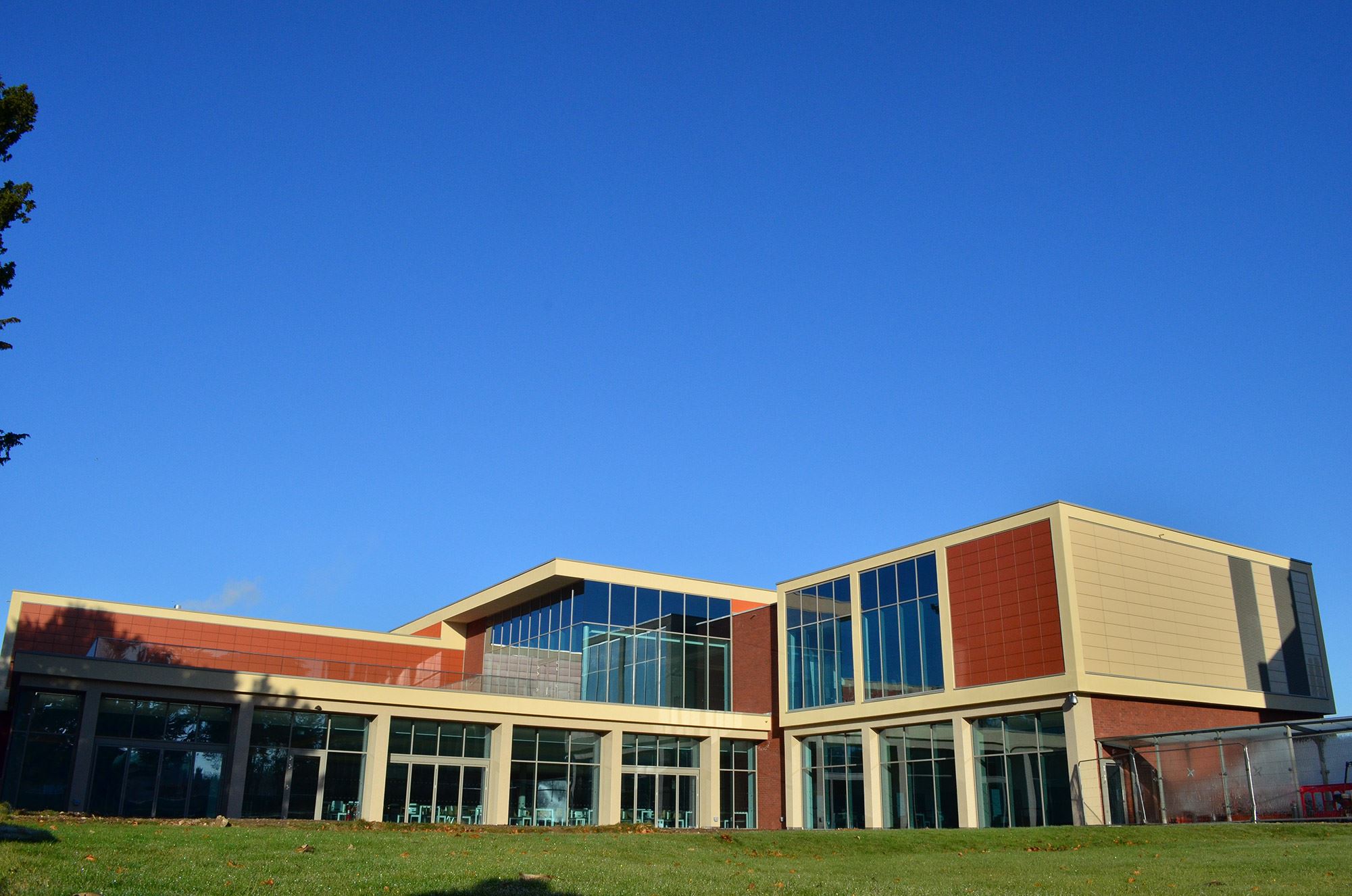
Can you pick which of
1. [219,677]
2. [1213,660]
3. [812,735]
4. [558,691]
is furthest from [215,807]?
[1213,660]

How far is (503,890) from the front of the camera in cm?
1213

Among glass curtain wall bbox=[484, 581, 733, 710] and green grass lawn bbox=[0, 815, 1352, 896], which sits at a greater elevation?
glass curtain wall bbox=[484, 581, 733, 710]

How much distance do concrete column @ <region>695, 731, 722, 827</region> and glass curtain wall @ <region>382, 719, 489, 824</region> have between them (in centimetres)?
810

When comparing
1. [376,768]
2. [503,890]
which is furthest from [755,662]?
[503,890]

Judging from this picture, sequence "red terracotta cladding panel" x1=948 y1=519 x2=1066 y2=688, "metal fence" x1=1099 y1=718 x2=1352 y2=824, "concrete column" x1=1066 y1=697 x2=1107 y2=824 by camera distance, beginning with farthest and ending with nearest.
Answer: "red terracotta cladding panel" x1=948 y1=519 x2=1066 y2=688 → "concrete column" x1=1066 y1=697 x2=1107 y2=824 → "metal fence" x1=1099 y1=718 x2=1352 y2=824

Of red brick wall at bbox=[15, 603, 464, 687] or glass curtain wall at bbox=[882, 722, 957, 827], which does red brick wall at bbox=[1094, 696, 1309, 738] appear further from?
red brick wall at bbox=[15, 603, 464, 687]

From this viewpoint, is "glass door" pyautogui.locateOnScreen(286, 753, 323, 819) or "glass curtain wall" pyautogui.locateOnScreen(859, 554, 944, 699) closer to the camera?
"glass door" pyautogui.locateOnScreen(286, 753, 323, 819)

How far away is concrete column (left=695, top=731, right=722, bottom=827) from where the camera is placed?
1582 inches

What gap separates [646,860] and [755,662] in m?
25.4

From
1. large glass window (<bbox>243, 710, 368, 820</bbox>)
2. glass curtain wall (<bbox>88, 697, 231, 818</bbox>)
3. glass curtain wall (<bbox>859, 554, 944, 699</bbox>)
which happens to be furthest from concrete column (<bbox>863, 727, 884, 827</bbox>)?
glass curtain wall (<bbox>88, 697, 231, 818</bbox>)

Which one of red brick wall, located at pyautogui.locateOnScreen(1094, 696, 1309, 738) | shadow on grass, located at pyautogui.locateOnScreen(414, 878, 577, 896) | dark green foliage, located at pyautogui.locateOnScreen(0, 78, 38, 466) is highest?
dark green foliage, located at pyautogui.locateOnScreen(0, 78, 38, 466)

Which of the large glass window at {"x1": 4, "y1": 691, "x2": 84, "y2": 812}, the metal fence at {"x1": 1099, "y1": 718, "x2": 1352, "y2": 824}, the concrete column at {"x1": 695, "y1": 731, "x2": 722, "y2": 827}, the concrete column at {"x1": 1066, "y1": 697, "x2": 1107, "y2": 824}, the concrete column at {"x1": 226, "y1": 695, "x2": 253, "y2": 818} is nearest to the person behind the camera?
the metal fence at {"x1": 1099, "y1": 718, "x2": 1352, "y2": 824}

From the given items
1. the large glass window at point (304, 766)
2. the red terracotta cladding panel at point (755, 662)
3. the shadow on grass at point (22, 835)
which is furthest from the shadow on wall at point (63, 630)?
the shadow on grass at point (22, 835)

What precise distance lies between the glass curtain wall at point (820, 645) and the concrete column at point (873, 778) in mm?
1529
